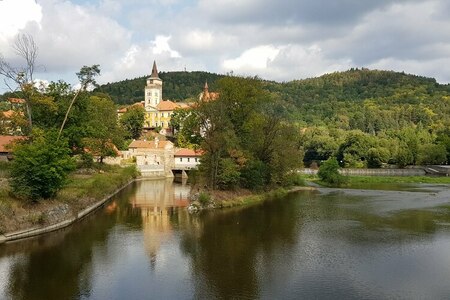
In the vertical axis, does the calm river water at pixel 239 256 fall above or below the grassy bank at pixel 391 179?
below

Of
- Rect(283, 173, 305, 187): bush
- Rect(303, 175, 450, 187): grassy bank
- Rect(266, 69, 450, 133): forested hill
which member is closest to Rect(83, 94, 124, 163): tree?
Rect(283, 173, 305, 187): bush

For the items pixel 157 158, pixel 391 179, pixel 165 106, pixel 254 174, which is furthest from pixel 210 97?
pixel 165 106

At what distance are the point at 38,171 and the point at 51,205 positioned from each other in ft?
9.21

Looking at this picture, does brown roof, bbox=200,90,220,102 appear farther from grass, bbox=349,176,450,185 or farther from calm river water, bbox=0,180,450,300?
grass, bbox=349,176,450,185

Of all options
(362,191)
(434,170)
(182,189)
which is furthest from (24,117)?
(434,170)

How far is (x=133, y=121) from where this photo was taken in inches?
3620

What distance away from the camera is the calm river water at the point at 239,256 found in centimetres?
1984

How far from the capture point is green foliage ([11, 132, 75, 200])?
99.7ft

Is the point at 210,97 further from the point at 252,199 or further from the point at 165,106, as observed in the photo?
the point at 165,106

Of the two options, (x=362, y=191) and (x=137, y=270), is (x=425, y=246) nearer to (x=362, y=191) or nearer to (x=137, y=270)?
(x=137, y=270)

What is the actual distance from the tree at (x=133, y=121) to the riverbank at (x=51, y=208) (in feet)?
152

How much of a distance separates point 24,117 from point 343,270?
103 feet

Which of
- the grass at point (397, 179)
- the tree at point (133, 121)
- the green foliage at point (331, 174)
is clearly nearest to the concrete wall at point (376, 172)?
the grass at point (397, 179)

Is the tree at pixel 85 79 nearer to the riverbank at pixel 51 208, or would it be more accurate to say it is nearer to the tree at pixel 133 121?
the riverbank at pixel 51 208
